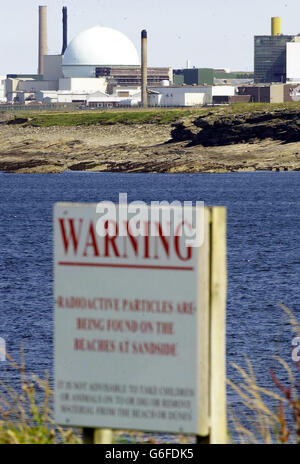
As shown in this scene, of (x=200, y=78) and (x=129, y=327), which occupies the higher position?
(x=200, y=78)

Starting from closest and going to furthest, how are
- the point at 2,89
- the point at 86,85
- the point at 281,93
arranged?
the point at 281,93 < the point at 86,85 < the point at 2,89

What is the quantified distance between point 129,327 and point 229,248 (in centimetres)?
4351

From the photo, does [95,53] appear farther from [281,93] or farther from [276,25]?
[281,93]

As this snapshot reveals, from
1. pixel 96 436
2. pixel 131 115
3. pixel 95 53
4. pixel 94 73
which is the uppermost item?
pixel 95 53

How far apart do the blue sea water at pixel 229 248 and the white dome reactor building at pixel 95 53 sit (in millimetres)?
61473

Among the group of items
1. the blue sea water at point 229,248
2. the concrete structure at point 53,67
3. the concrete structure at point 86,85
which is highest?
the concrete structure at point 53,67

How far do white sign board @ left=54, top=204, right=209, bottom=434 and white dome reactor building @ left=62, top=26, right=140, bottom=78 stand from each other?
165494mm

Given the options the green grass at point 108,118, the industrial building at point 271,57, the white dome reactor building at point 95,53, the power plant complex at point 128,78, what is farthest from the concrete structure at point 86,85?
the industrial building at point 271,57

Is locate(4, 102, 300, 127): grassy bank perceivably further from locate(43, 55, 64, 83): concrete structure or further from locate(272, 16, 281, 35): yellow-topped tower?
locate(272, 16, 281, 35): yellow-topped tower

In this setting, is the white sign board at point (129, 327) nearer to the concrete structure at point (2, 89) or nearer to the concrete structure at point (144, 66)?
the concrete structure at point (144, 66)

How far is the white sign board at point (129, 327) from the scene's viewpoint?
5.08m

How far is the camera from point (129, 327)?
5.20 metres

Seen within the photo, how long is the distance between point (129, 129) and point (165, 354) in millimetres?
125533

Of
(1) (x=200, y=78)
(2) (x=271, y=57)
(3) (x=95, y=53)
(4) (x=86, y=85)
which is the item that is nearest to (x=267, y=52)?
(2) (x=271, y=57)
